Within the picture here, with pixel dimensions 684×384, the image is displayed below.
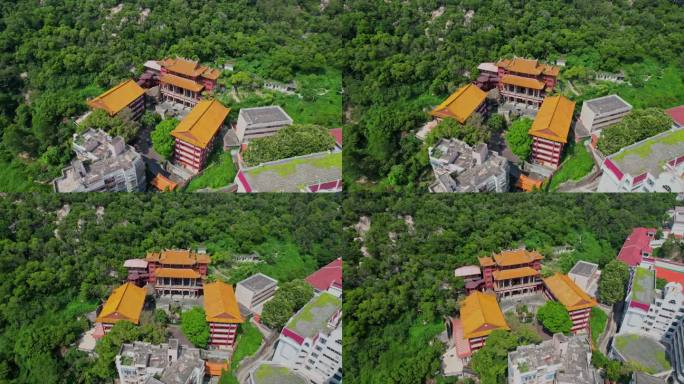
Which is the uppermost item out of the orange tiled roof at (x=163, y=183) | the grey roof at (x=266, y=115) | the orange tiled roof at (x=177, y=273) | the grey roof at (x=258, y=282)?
the grey roof at (x=266, y=115)

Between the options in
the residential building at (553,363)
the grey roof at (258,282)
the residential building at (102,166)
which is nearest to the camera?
the residential building at (553,363)

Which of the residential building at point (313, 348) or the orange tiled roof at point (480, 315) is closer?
the orange tiled roof at point (480, 315)

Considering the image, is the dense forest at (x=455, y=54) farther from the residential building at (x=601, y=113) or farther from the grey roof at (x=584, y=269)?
the grey roof at (x=584, y=269)

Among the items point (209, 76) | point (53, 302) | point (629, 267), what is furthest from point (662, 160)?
point (53, 302)

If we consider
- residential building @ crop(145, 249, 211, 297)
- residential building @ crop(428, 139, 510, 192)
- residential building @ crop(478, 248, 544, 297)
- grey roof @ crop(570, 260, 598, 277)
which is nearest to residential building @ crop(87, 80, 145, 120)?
residential building @ crop(145, 249, 211, 297)

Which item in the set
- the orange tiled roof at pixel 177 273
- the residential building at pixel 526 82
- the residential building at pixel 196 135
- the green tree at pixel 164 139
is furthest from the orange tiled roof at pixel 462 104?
the orange tiled roof at pixel 177 273

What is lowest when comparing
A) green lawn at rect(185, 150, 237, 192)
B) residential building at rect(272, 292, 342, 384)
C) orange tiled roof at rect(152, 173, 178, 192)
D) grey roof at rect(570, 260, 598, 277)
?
residential building at rect(272, 292, 342, 384)

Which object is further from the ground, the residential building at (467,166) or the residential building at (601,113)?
the residential building at (601,113)

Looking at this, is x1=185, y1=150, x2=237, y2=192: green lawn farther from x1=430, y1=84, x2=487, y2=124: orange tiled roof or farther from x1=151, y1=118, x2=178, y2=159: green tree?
x1=430, y1=84, x2=487, y2=124: orange tiled roof
